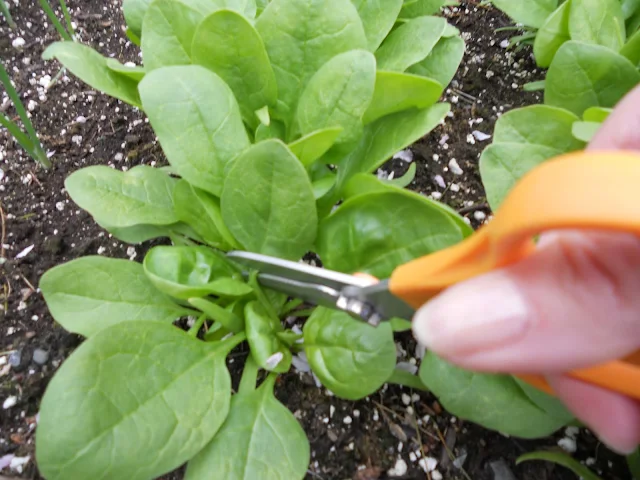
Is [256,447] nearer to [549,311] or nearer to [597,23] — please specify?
[549,311]

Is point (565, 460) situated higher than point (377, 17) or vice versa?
point (377, 17)

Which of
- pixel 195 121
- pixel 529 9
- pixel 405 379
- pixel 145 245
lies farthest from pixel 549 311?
pixel 529 9

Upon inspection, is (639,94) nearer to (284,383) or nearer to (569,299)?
(569,299)

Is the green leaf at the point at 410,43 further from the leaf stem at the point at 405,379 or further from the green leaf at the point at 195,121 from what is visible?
the leaf stem at the point at 405,379

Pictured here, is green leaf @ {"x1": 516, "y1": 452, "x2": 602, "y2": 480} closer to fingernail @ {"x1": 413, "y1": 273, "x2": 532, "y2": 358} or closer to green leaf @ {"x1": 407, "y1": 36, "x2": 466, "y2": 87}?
fingernail @ {"x1": 413, "y1": 273, "x2": 532, "y2": 358}

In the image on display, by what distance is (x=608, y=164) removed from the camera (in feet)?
1.03

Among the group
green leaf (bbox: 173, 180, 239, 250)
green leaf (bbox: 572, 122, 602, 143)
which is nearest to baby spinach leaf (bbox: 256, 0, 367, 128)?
green leaf (bbox: 173, 180, 239, 250)

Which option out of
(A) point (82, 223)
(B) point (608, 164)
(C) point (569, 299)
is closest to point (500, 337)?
(C) point (569, 299)

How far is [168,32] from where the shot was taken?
0.84 meters

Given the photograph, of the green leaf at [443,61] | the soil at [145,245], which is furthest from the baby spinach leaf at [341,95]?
the soil at [145,245]

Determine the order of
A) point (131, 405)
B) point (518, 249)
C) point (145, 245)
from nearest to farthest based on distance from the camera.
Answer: point (518, 249)
point (131, 405)
point (145, 245)

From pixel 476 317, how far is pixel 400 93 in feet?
1.47

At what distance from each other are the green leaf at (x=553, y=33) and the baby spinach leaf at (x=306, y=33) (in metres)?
0.37

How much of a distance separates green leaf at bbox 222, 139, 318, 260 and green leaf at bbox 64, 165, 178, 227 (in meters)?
0.14
